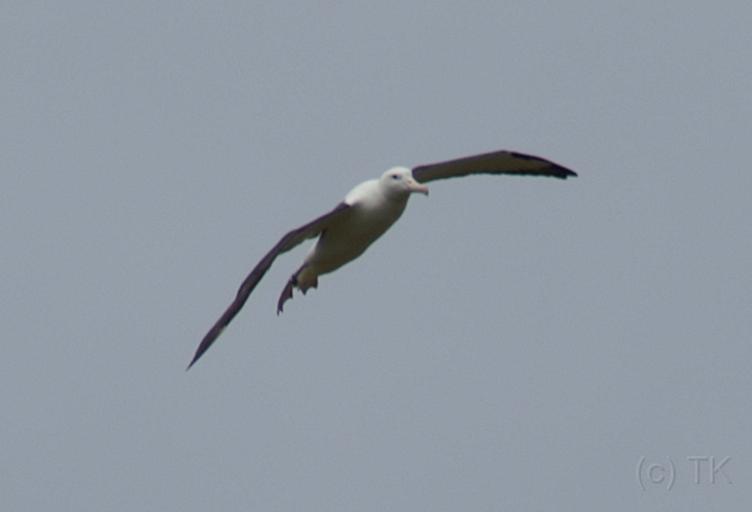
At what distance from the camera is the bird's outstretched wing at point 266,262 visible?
968 inches

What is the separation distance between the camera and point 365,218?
2622 centimetres

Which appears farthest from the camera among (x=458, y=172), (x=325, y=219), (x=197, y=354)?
(x=458, y=172)

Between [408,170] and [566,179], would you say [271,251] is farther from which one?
[566,179]

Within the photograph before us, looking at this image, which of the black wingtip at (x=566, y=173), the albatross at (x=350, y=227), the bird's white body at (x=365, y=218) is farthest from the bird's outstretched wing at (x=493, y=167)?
the bird's white body at (x=365, y=218)

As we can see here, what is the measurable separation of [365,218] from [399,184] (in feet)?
1.78

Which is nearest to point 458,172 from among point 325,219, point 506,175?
point 506,175

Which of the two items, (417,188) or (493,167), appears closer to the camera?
(417,188)

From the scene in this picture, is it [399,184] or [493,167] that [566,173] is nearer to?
[493,167]

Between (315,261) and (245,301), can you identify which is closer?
(245,301)

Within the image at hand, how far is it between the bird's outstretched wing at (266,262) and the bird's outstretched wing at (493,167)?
2246mm

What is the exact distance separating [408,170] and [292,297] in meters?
2.30

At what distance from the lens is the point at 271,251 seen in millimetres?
25594

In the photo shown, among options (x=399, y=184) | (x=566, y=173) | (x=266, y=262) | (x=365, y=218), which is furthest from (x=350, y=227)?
(x=566, y=173)

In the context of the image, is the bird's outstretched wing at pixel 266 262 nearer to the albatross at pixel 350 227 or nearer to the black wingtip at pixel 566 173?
the albatross at pixel 350 227
